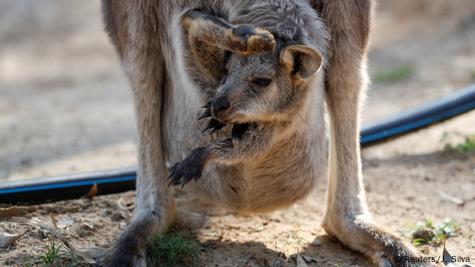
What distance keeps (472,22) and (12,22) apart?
228 inches

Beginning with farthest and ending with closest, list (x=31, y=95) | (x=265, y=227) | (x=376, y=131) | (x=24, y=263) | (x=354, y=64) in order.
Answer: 1. (x=31, y=95)
2. (x=376, y=131)
3. (x=265, y=227)
4. (x=354, y=64)
5. (x=24, y=263)

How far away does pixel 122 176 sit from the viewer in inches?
152

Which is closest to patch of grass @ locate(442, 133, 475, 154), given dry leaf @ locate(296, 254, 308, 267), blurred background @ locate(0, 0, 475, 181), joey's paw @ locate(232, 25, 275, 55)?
blurred background @ locate(0, 0, 475, 181)

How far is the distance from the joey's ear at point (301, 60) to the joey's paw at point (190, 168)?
0.50m

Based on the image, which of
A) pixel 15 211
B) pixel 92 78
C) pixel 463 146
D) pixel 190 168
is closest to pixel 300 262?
pixel 190 168

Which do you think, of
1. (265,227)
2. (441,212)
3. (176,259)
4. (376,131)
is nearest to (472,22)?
(376,131)

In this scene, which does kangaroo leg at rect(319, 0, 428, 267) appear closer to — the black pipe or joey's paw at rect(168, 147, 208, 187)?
joey's paw at rect(168, 147, 208, 187)

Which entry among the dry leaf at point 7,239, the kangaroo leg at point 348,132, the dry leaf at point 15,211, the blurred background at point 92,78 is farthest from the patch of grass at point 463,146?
the dry leaf at point 7,239

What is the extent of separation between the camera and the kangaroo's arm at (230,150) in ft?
9.29

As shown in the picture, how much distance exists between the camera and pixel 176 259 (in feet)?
10.2

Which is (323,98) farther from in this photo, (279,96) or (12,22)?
(12,22)

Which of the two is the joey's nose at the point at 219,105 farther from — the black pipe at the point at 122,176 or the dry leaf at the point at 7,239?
the black pipe at the point at 122,176

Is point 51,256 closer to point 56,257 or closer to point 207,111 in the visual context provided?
point 56,257

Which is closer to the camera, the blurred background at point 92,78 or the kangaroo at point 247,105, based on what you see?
the kangaroo at point 247,105
